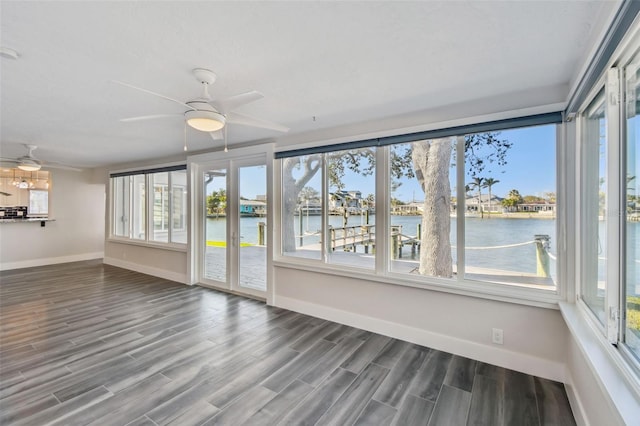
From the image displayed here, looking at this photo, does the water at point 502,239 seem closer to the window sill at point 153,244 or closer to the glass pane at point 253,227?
the glass pane at point 253,227

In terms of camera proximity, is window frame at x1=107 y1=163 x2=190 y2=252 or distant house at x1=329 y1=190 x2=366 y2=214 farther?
window frame at x1=107 y1=163 x2=190 y2=252

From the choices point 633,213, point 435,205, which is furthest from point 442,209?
point 633,213

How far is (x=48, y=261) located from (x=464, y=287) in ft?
28.9

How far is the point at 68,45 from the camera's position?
1840 mm

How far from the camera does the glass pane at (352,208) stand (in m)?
3.49

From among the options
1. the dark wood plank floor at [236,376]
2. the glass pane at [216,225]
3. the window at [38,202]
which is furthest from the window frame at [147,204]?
the dark wood plank floor at [236,376]

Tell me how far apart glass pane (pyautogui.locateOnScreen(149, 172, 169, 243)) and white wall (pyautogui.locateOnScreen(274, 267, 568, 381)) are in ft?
11.5

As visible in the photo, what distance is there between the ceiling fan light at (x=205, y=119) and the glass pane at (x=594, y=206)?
8.16 ft

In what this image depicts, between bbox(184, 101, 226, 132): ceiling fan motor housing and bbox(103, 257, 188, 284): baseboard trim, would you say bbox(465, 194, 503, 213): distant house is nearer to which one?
bbox(184, 101, 226, 132): ceiling fan motor housing

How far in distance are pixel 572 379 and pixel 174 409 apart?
282cm

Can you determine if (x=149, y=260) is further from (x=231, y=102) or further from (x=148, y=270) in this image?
(x=231, y=102)

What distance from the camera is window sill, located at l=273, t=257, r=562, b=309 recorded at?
2445 millimetres

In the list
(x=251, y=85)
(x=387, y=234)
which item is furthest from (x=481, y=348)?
(x=251, y=85)

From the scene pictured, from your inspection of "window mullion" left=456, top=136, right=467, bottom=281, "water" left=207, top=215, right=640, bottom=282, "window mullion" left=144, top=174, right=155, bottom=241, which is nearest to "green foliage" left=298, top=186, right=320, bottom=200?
"water" left=207, top=215, right=640, bottom=282
